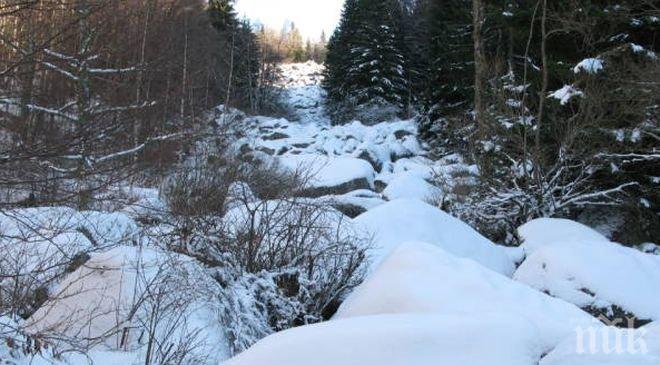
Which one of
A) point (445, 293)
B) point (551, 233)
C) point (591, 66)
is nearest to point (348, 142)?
point (591, 66)

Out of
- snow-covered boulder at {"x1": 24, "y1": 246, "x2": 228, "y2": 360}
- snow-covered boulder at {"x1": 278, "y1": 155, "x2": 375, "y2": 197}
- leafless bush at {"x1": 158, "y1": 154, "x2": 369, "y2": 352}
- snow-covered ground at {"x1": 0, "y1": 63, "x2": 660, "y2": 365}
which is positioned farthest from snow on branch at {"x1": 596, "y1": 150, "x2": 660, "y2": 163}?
snow-covered boulder at {"x1": 24, "y1": 246, "x2": 228, "y2": 360}

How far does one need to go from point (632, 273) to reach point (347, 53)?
35243 millimetres

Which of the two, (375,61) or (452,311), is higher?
(375,61)

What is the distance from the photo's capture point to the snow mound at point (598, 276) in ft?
18.5

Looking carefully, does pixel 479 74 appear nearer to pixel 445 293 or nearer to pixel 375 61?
pixel 445 293

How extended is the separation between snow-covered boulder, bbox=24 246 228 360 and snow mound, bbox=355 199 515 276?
2.59 meters

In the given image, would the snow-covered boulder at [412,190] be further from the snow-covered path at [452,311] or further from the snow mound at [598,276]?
the snow mound at [598,276]

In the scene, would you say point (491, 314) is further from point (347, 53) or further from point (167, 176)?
point (347, 53)

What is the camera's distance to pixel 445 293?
3.82 meters

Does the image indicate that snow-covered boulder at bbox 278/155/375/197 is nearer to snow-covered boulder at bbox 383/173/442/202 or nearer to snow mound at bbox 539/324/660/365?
snow-covered boulder at bbox 383/173/442/202

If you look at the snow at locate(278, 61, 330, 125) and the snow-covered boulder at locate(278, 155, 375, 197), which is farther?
the snow at locate(278, 61, 330, 125)

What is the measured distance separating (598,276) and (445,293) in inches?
110

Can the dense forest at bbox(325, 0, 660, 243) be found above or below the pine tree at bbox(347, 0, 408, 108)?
below

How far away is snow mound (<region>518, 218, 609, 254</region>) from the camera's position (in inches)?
351
